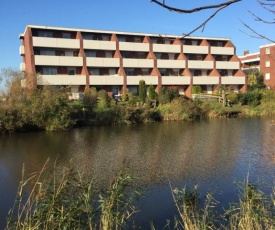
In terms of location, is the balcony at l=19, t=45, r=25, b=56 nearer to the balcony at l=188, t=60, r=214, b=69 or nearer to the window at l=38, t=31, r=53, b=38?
the window at l=38, t=31, r=53, b=38

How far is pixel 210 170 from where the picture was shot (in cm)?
1327

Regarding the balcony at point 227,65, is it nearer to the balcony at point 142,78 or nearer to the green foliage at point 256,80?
the green foliage at point 256,80

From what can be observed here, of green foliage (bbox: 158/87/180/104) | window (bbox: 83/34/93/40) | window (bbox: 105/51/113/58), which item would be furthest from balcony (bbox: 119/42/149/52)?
green foliage (bbox: 158/87/180/104)

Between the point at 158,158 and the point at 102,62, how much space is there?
1222 inches

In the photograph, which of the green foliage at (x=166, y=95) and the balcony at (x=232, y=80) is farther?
the balcony at (x=232, y=80)

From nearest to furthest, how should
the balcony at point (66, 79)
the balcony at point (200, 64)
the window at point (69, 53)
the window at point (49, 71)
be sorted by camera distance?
1. the balcony at point (66, 79)
2. the window at point (49, 71)
3. the window at point (69, 53)
4. the balcony at point (200, 64)

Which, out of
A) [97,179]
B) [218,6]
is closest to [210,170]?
[97,179]

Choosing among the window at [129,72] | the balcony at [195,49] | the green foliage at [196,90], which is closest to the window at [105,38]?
the window at [129,72]

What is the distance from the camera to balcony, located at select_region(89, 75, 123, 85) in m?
44.3

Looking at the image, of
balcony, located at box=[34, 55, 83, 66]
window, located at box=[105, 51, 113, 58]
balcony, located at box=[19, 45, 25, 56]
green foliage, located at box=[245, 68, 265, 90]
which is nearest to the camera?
balcony, located at box=[34, 55, 83, 66]

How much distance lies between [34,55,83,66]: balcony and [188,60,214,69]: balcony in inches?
668

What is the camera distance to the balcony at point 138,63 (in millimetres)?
46469

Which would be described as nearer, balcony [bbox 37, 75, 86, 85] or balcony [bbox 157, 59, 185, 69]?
balcony [bbox 37, 75, 86, 85]

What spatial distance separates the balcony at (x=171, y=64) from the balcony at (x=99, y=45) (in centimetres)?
733
